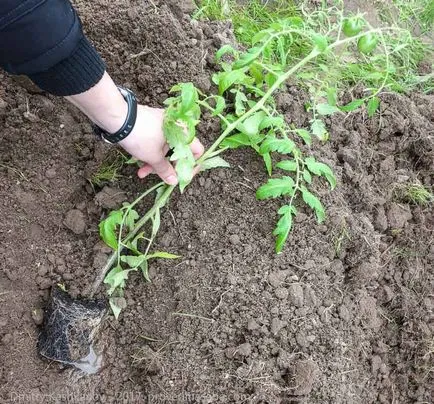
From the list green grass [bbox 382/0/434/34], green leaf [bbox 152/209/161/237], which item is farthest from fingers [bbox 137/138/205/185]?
green grass [bbox 382/0/434/34]

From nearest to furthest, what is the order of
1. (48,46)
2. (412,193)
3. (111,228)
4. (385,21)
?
(48,46)
(111,228)
(412,193)
(385,21)

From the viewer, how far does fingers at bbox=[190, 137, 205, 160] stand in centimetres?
166

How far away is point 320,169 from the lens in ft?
5.82

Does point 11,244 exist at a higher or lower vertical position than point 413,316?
higher

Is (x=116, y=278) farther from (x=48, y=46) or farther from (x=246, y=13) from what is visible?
(x=246, y=13)

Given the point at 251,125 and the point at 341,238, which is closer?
the point at 251,125

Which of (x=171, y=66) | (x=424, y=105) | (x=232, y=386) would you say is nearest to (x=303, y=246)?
(x=232, y=386)

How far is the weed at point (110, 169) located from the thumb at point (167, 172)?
200 mm

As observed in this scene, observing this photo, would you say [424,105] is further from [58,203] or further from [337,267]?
[58,203]

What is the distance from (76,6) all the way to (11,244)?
79 cm

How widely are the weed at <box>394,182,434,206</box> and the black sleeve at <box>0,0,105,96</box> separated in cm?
125

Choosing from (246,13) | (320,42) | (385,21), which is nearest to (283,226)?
(320,42)

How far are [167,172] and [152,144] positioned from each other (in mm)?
133

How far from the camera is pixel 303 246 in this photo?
5.94 feet
